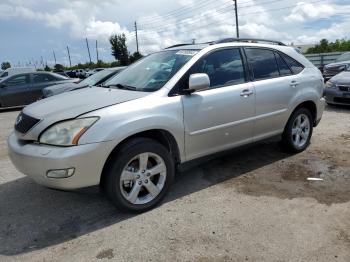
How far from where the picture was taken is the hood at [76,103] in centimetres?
369

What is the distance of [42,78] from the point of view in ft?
46.2

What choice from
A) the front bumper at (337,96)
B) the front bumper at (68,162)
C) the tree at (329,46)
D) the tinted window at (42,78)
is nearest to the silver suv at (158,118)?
the front bumper at (68,162)

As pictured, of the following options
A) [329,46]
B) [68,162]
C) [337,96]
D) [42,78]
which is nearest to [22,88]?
[42,78]

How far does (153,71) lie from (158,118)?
905mm

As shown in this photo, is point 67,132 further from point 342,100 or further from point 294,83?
point 342,100

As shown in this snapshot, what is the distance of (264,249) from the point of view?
321 cm

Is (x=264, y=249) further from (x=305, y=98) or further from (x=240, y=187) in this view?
(x=305, y=98)

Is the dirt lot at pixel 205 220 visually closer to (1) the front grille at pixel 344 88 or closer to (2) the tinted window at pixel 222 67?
(2) the tinted window at pixel 222 67

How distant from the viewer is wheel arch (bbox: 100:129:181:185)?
3.71m

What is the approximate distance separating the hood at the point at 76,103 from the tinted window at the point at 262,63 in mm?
1718

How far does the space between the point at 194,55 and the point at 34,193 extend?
8.36 ft

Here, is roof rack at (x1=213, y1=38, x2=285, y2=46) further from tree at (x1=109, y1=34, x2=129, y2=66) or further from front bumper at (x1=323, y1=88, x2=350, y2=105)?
tree at (x1=109, y1=34, x2=129, y2=66)

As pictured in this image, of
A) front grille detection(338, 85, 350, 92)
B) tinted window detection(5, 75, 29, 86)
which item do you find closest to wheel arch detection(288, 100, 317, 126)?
front grille detection(338, 85, 350, 92)

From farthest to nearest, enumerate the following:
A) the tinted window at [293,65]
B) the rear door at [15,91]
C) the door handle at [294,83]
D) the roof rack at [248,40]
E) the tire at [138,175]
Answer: the rear door at [15,91] < the tinted window at [293,65] < the door handle at [294,83] < the roof rack at [248,40] < the tire at [138,175]
